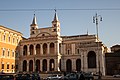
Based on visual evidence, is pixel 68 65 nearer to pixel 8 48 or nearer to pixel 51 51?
pixel 51 51

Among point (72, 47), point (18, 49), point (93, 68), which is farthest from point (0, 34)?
point (93, 68)

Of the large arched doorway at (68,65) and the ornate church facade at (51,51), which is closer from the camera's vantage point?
the ornate church facade at (51,51)

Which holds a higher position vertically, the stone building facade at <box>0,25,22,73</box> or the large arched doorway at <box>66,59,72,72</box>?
the stone building facade at <box>0,25,22,73</box>

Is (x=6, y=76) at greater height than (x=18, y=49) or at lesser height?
lesser

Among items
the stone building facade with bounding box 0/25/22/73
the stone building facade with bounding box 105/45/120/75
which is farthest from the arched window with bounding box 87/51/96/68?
the stone building facade with bounding box 0/25/22/73

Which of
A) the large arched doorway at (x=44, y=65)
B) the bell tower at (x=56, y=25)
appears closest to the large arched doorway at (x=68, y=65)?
the large arched doorway at (x=44, y=65)

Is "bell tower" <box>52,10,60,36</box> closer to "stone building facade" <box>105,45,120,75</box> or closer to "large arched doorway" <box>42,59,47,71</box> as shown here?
"large arched doorway" <box>42,59,47,71</box>

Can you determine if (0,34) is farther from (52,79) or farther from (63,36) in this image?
(52,79)

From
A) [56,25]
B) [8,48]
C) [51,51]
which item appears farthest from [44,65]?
[56,25]

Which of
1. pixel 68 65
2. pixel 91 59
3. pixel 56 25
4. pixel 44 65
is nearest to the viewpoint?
pixel 91 59

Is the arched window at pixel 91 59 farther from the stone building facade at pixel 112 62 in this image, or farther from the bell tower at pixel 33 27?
the bell tower at pixel 33 27

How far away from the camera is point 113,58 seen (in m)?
55.1

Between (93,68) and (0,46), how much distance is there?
25.8 m

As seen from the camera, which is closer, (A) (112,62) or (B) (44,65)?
(A) (112,62)
